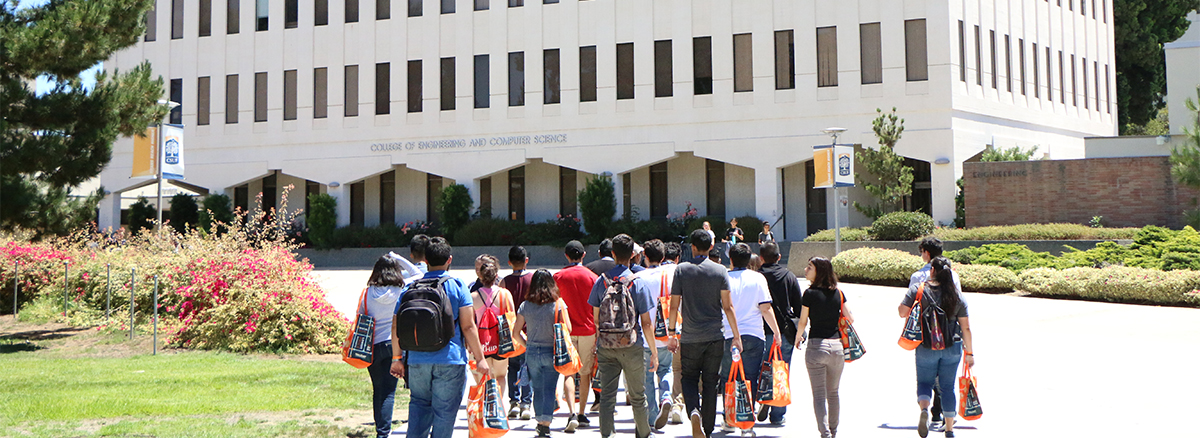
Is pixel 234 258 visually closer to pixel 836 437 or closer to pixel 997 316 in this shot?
pixel 836 437

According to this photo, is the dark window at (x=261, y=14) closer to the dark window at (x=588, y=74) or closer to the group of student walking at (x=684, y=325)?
the dark window at (x=588, y=74)

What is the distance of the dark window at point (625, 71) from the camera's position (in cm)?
3244

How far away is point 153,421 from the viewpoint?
802 cm

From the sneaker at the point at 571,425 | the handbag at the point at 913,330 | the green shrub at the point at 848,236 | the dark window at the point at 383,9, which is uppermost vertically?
the dark window at the point at 383,9

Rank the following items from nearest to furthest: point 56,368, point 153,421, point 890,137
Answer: point 153,421, point 56,368, point 890,137

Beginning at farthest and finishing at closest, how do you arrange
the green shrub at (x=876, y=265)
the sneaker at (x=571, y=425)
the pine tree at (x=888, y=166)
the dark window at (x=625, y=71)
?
the dark window at (x=625, y=71)
the pine tree at (x=888, y=166)
the green shrub at (x=876, y=265)
the sneaker at (x=571, y=425)

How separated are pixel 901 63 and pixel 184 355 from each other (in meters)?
23.3

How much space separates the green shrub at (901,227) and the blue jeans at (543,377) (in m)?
19.4

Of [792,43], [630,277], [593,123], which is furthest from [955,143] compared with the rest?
[630,277]

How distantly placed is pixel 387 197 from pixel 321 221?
3.60m

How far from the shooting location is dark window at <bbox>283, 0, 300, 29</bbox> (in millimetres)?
37000

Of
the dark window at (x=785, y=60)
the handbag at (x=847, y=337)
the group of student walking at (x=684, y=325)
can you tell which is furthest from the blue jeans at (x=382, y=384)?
the dark window at (x=785, y=60)

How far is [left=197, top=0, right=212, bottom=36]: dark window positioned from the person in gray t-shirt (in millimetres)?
36013

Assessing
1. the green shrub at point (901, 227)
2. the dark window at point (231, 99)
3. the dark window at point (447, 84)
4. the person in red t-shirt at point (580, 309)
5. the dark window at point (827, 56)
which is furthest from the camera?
the dark window at point (231, 99)
